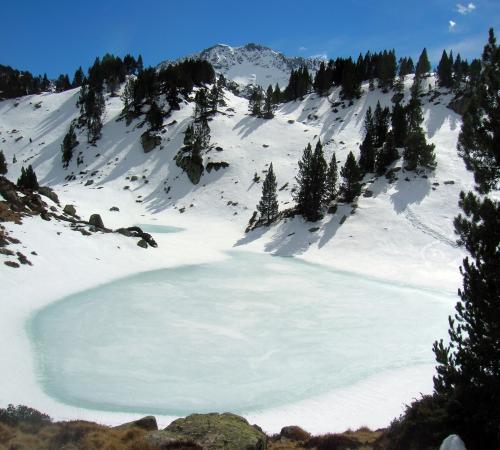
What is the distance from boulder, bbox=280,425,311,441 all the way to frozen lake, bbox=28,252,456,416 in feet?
8.39

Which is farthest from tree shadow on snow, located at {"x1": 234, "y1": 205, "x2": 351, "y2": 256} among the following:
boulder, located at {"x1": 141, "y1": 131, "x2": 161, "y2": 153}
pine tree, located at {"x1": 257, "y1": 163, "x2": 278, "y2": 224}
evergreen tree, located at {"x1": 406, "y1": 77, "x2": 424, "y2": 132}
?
boulder, located at {"x1": 141, "y1": 131, "x2": 161, "y2": 153}

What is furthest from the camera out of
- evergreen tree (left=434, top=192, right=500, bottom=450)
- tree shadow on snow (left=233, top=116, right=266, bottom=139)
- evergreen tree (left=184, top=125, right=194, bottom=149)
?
tree shadow on snow (left=233, top=116, right=266, bottom=139)

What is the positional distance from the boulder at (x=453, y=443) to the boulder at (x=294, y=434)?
529 cm

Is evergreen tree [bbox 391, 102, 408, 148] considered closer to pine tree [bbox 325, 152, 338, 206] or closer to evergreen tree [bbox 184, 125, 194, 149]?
Result: pine tree [bbox 325, 152, 338, 206]

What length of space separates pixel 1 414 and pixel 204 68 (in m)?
131

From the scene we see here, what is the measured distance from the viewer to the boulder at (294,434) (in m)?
12.6

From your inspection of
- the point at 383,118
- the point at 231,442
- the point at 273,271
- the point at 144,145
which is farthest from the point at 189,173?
the point at 231,442

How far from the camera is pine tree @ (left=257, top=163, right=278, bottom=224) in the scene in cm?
6269

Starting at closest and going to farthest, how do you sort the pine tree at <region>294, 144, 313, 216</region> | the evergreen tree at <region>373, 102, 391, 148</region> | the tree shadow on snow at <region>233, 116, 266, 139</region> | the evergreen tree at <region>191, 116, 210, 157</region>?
the pine tree at <region>294, 144, 313, 216</region>, the evergreen tree at <region>373, 102, 391, 148</region>, the evergreen tree at <region>191, 116, 210, 157</region>, the tree shadow on snow at <region>233, 116, 266, 139</region>

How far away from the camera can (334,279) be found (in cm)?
4003

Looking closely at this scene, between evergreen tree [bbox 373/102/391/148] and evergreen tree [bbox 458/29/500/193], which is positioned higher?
evergreen tree [bbox 373/102/391/148]

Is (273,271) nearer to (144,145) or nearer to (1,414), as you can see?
(1,414)

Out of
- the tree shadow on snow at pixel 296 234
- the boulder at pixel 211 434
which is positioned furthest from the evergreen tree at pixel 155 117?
the boulder at pixel 211 434

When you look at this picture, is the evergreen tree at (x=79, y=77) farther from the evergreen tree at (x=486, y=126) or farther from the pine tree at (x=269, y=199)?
the evergreen tree at (x=486, y=126)
